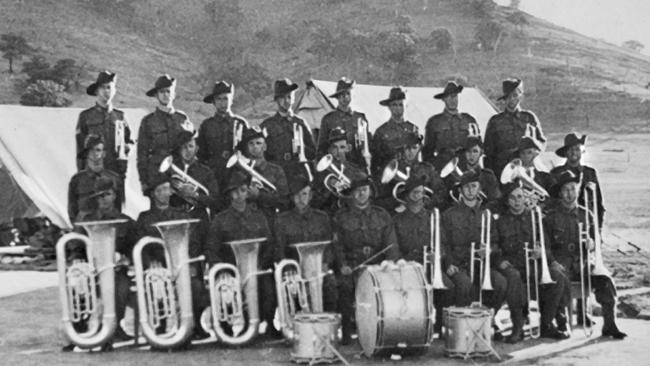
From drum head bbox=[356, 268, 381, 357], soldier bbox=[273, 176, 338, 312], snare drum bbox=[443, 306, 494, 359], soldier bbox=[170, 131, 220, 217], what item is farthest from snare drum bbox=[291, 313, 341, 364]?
soldier bbox=[170, 131, 220, 217]

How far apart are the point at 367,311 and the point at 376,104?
1000 cm

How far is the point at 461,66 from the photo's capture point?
173 feet

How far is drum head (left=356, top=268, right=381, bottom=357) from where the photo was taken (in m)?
7.27

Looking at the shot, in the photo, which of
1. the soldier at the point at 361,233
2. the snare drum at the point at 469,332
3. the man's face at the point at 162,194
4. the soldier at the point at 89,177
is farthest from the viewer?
the soldier at the point at 89,177

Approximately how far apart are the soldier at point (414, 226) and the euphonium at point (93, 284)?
2.44 meters

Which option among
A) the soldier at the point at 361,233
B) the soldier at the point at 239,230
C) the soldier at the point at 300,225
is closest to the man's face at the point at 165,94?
the soldier at the point at 239,230

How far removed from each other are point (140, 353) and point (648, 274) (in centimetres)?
695

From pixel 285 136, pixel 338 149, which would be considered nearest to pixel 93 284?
pixel 338 149

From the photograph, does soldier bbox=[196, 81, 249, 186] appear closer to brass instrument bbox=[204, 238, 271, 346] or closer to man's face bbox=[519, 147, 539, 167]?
brass instrument bbox=[204, 238, 271, 346]

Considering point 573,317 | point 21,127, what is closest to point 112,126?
point 573,317

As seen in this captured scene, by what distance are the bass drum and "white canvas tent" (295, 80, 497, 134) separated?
818 cm

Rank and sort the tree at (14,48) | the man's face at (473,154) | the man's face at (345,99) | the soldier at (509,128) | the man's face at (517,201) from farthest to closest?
the tree at (14,48), the man's face at (345,99), the soldier at (509,128), the man's face at (473,154), the man's face at (517,201)

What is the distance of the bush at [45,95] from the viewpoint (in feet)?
122

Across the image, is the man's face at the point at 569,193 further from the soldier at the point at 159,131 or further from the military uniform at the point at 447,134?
the soldier at the point at 159,131
